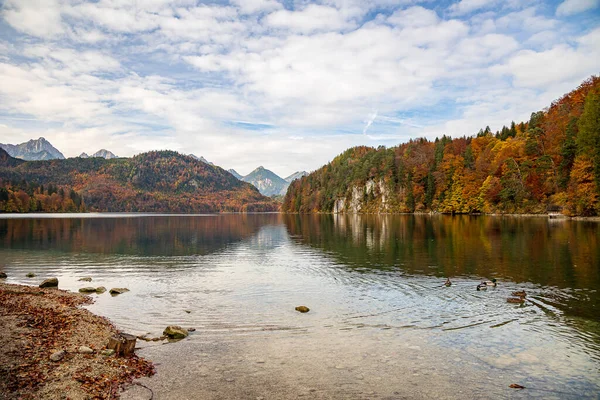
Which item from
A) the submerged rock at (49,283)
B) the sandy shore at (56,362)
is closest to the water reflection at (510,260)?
the sandy shore at (56,362)

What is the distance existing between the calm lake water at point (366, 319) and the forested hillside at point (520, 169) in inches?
2337

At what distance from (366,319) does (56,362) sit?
13699mm

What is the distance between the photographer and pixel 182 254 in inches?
1843

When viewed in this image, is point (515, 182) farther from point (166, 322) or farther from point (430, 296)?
point (166, 322)

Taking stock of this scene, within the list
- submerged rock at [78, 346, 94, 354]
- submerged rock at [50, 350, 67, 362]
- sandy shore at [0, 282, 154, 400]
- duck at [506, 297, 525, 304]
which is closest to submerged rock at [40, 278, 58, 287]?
sandy shore at [0, 282, 154, 400]

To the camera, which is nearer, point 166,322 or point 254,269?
point 166,322

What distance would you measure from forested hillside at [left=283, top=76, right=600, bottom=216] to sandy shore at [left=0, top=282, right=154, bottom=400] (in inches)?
3933

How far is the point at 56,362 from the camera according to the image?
12.8 metres

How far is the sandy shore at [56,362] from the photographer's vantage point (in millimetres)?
10758

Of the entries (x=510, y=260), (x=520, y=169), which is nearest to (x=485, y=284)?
(x=510, y=260)

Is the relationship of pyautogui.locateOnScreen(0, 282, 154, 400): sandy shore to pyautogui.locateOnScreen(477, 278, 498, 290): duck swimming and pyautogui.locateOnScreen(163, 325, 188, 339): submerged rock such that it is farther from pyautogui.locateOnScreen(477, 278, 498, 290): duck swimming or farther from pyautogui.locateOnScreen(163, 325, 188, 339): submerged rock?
pyautogui.locateOnScreen(477, 278, 498, 290): duck swimming

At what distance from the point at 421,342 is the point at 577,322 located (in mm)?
8524

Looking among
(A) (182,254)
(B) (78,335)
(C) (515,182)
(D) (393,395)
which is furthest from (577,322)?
(C) (515,182)

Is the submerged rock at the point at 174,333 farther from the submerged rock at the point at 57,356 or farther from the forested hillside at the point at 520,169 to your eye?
the forested hillside at the point at 520,169
